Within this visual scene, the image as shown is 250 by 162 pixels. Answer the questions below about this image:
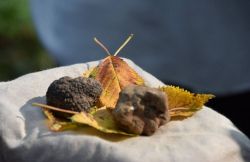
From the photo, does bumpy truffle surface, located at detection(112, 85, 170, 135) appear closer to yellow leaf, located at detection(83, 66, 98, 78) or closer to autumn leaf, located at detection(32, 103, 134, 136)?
autumn leaf, located at detection(32, 103, 134, 136)

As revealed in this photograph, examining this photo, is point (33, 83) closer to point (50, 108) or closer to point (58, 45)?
point (50, 108)

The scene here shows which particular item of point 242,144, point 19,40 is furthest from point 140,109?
point 19,40

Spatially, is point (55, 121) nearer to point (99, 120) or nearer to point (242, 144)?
point (99, 120)

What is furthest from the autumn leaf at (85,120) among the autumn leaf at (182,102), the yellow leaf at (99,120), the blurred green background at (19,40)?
the blurred green background at (19,40)

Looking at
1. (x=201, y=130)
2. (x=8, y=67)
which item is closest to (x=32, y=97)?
(x=201, y=130)

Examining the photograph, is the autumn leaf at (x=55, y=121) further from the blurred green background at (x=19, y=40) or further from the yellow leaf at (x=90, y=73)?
the blurred green background at (x=19, y=40)

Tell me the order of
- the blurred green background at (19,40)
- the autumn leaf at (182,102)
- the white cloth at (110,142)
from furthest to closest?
the blurred green background at (19,40), the autumn leaf at (182,102), the white cloth at (110,142)
